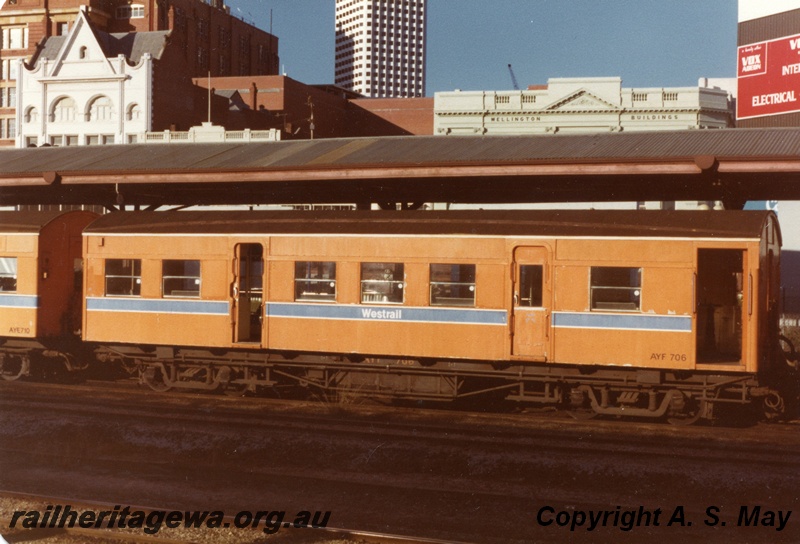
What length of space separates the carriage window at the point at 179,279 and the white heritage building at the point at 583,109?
29.1m

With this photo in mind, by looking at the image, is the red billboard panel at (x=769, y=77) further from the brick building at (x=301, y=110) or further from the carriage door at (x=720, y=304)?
the brick building at (x=301, y=110)

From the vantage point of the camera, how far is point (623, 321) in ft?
48.1

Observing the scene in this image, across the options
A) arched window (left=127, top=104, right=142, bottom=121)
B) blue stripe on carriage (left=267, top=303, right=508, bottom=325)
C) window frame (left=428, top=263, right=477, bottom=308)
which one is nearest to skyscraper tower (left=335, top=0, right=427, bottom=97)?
window frame (left=428, top=263, right=477, bottom=308)

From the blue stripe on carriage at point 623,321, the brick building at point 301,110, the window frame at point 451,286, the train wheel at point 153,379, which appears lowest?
the train wheel at point 153,379

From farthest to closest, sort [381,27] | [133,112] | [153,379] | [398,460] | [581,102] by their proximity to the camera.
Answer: [133,112]
[581,102]
[153,379]
[381,27]
[398,460]

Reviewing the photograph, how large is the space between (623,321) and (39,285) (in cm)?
1270

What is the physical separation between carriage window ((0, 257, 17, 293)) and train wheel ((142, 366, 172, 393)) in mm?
3667

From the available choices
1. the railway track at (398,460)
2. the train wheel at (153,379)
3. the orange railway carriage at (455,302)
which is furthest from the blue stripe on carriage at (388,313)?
the train wheel at (153,379)

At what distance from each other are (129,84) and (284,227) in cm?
4588

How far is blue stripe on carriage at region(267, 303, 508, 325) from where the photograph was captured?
50.4 feet

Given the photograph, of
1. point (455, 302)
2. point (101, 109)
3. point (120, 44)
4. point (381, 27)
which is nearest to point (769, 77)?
point (381, 27)

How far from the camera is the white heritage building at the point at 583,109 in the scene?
41188mm

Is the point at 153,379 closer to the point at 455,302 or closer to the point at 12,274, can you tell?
the point at 12,274

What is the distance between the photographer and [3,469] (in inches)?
481
